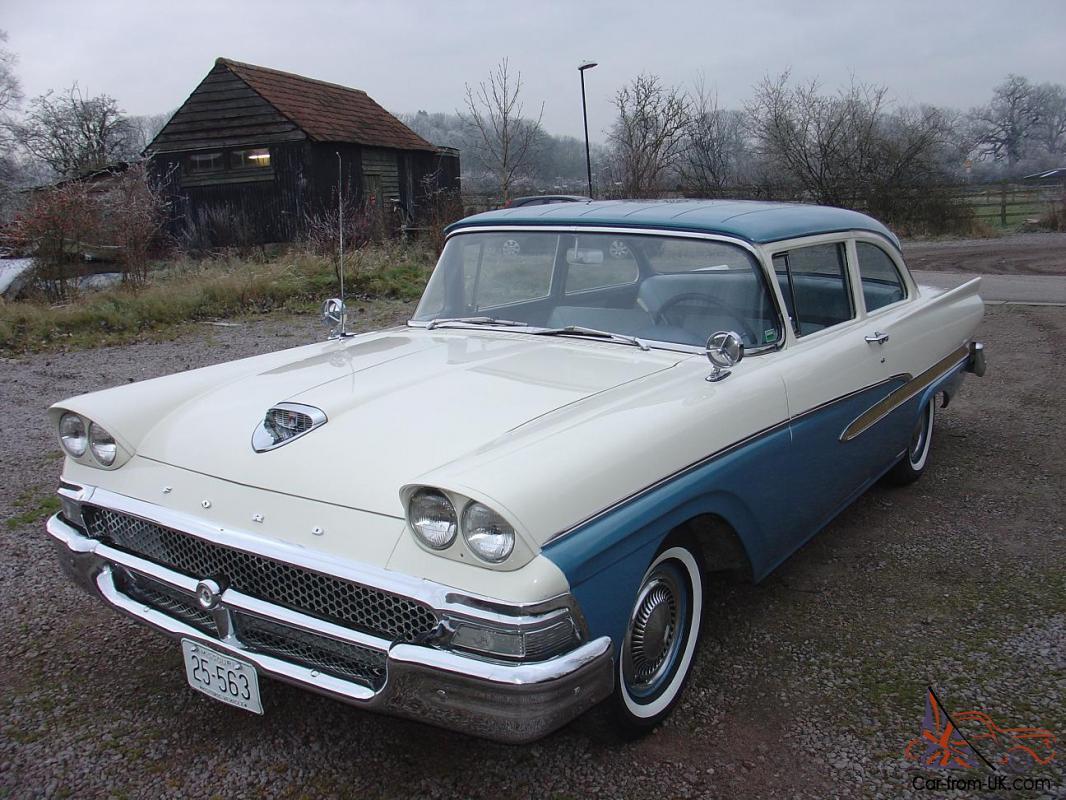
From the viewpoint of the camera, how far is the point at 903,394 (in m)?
4.05

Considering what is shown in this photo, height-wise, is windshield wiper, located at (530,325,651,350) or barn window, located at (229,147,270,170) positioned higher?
barn window, located at (229,147,270,170)

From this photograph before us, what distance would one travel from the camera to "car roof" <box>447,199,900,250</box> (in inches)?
132

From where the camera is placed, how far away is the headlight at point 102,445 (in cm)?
276

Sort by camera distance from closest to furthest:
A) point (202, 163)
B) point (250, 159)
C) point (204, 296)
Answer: point (204, 296)
point (250, 159)
point (202, 163)

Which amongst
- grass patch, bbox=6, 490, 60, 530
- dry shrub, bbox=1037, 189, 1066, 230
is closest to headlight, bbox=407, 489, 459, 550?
grass patch, bbox=6, 490, 60, 530

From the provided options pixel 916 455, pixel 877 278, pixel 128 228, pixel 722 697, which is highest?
pixel 128 228

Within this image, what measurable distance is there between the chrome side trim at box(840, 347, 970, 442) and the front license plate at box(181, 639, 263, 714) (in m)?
2.39

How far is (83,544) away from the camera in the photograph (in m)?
2.69

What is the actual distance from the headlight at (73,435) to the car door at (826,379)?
2424 millimetres

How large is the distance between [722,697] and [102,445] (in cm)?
219

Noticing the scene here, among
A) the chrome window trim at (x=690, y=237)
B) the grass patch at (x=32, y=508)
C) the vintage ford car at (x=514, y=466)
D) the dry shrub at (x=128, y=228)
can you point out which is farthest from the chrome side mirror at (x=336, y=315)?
the dry shrub at (x=128, y=228)

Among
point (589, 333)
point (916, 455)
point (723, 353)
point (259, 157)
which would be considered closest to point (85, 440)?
point (589, 333)

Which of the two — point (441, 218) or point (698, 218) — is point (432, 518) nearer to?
point (698, 218)

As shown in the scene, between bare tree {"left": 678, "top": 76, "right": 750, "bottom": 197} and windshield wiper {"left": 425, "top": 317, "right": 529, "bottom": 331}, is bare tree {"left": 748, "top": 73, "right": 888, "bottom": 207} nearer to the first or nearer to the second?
bare tree {"left": 678, "top": 76, "right": 750, "bottom": 197}
